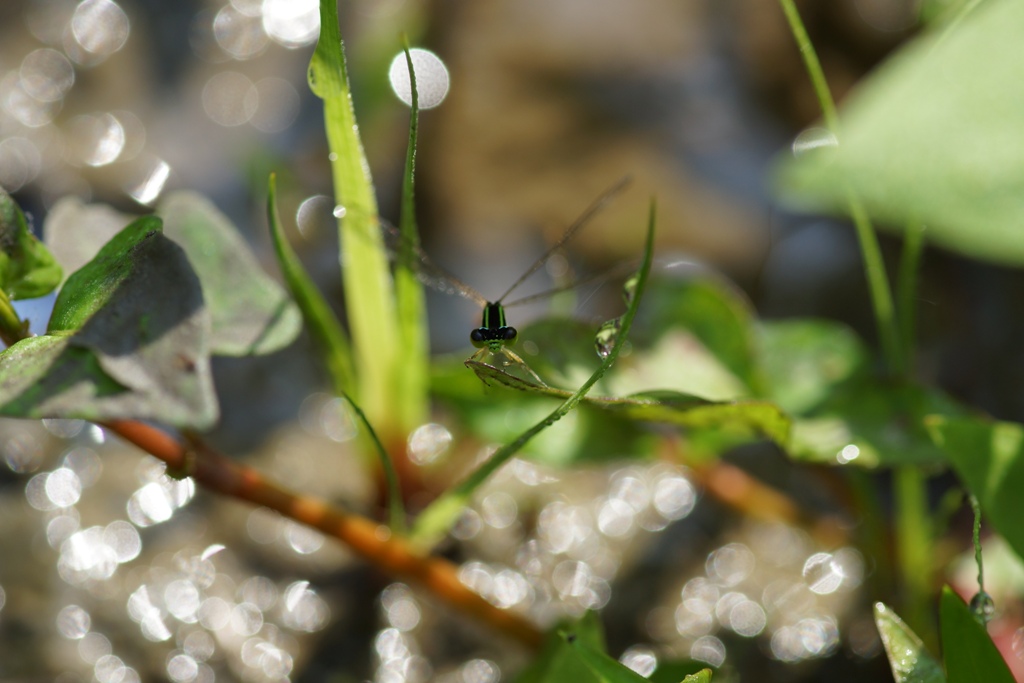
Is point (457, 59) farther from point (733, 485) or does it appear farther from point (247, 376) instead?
point (733, 485)

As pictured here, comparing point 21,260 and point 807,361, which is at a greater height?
point 21,260

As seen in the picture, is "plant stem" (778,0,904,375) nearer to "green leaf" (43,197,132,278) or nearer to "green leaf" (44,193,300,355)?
"green leaf" (44,193,300,355)

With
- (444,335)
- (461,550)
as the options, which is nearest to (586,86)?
(444,335)

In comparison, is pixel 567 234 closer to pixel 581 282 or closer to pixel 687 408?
pixel 581 282

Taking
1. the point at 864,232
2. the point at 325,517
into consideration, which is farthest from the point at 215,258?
the point at 864,232

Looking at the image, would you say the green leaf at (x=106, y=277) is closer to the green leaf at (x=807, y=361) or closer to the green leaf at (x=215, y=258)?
the green leaf at (x=215, y=258)

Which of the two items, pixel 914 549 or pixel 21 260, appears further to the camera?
pixel 914 549
